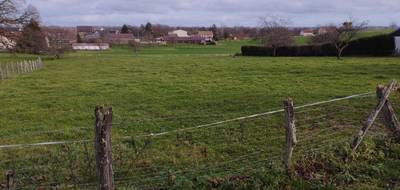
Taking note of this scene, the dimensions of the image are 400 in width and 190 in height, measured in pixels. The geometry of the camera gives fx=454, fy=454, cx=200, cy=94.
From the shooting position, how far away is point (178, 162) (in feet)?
30.2

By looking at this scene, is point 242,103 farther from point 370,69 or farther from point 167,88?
point 370,69

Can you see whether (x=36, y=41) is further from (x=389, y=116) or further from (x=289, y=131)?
(x=289, y=131)

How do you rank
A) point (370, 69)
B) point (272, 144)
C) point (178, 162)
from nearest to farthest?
point (178, 162)
point (272, 144)
point (370, 69)

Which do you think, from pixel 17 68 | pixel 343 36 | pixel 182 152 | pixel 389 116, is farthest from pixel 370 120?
pixel 343 36

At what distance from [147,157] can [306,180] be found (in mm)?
4191

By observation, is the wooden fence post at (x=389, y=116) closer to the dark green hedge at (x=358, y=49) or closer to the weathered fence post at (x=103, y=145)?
the weathered fence post at (x=103, y=145)

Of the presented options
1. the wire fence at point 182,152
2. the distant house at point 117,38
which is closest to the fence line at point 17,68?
the wire fence at point 182,152

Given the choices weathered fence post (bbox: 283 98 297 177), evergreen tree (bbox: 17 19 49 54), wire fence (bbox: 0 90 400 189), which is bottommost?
wire fence (bbox: 0 90 400 189)

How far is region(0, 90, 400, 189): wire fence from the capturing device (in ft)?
24.0

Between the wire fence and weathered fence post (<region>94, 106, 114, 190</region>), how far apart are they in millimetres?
905

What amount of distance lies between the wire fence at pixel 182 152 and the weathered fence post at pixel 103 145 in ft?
2.97

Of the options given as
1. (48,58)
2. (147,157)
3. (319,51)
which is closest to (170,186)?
(147,157)

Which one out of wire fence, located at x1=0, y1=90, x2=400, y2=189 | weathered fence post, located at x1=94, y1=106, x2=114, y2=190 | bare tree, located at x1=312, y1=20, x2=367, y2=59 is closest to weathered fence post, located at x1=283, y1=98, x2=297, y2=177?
wire fence, located at x1=0, y1=90, x2=400, y2=189

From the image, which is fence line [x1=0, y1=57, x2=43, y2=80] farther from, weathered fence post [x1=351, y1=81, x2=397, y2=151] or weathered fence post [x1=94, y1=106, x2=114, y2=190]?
weathered fence post [x1=351, y1=81, x2=397, y2=151]
